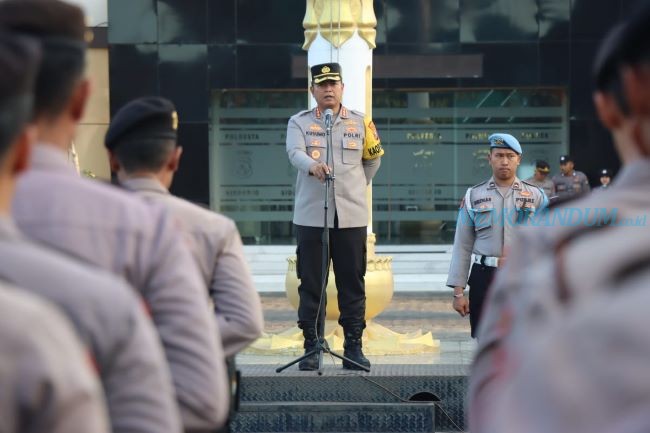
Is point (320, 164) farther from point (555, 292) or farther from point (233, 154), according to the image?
point (233, 154)

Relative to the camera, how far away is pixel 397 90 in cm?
2052

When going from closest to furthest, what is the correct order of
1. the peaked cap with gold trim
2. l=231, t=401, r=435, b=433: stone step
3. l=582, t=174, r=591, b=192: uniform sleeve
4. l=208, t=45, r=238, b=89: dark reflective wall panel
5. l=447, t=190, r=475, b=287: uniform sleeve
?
l=231, t=401, r=435, b=433: stone step → l=447, t=190, r=475, b=287: uniform sleeve → the peaked cap with gold trim → l=582, t=174, r=591, b=192: uniform sleeve → l=208, t=45, r=238, b=89: dark reflective wall panel

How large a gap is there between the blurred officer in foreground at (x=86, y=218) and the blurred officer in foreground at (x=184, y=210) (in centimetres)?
78

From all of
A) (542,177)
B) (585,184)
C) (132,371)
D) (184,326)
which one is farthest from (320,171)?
(585,184)

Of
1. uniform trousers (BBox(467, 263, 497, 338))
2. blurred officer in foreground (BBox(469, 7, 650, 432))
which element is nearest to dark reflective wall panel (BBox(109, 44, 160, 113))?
uniform trousers (BBox(467, 263, 497, 338))

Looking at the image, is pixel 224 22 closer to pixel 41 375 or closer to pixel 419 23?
pixel 419 23

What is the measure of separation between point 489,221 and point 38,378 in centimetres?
636

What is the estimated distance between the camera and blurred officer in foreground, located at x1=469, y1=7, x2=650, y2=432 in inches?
61.5

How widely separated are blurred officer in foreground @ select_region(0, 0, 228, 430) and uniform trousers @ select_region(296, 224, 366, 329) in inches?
233

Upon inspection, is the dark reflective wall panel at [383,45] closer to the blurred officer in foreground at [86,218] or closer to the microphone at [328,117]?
the microphone at [328,117]

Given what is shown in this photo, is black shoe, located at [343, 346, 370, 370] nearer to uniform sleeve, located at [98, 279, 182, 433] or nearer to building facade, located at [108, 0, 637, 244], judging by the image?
uniform sleeve, located at [98, 279, 182, 433]

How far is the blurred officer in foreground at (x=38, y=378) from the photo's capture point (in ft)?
5.21

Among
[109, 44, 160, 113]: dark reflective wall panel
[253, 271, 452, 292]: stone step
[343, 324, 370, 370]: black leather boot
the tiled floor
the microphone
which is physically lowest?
[253, 271, 452, 292]: stone step

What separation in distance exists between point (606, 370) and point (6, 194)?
99 centimetres
